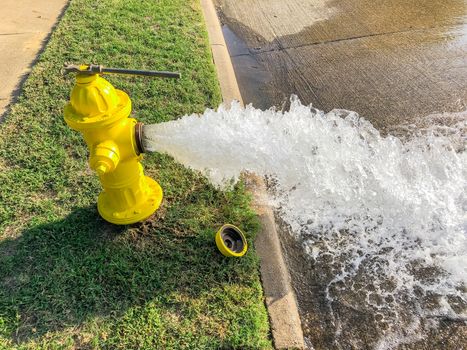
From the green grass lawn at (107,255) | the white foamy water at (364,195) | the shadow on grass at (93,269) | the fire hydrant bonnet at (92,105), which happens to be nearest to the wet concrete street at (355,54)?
the white foamy water at (364,195)

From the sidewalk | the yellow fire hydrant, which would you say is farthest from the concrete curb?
the sidewalk

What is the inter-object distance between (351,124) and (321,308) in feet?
6.06

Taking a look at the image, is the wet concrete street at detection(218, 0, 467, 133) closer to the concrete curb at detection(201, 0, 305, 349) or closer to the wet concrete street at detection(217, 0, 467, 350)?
the wet concrete street at detection(217, 0, 467, 350)

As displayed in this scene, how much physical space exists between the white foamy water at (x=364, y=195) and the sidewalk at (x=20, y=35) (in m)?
2.24

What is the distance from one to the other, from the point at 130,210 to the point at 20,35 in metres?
3.20

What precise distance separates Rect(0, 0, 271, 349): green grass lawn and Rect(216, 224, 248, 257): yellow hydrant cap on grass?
0.22 feet

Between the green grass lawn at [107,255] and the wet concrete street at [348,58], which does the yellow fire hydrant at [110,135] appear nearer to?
the green grass lawn at [107,255]

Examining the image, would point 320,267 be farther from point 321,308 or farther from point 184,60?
point 184,60

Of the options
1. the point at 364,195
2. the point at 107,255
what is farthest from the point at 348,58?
the point at 107,255

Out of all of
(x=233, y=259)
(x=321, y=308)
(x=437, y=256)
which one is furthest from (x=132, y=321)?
(x=437, y=256)

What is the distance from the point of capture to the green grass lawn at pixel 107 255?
2182 mm

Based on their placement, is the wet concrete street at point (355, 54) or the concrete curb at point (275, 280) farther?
the wet concrete street at point (355, 54)

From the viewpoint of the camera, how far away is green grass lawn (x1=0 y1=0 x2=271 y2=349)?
218 centimetres

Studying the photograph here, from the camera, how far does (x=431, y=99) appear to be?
3973mm
